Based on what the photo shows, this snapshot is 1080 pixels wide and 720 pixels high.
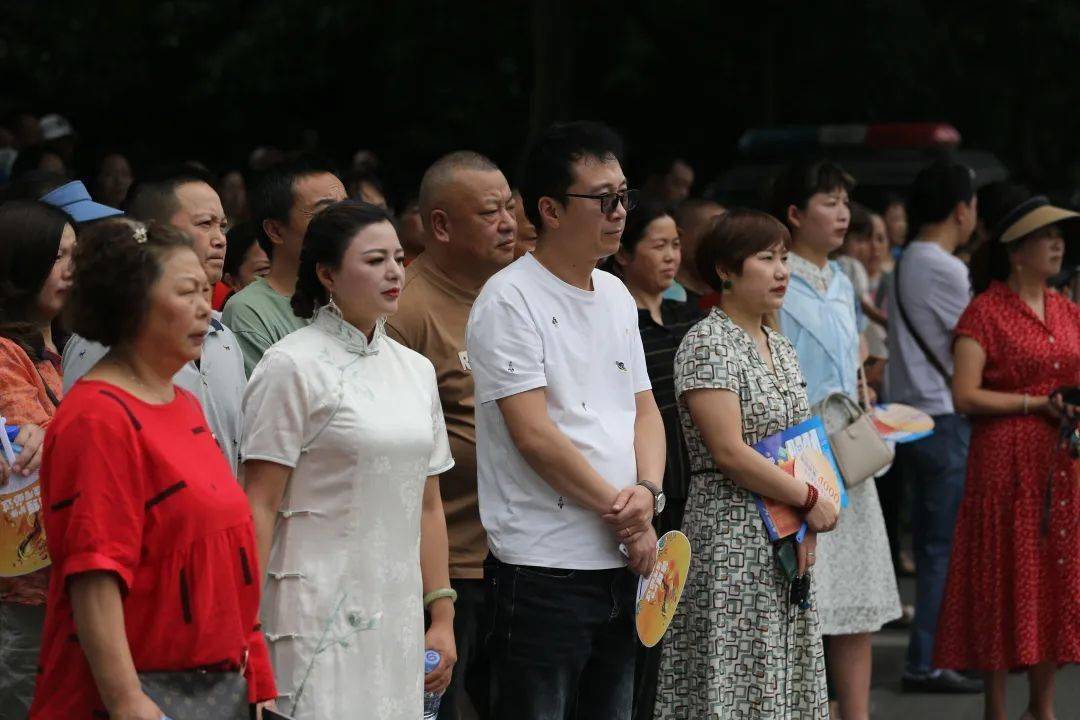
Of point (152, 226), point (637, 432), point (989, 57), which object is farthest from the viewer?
point (989, 57)

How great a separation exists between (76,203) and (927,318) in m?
4.48

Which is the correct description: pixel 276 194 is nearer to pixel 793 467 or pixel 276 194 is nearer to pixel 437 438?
pixel 437 438

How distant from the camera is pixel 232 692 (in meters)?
3.48

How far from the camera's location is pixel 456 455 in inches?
209

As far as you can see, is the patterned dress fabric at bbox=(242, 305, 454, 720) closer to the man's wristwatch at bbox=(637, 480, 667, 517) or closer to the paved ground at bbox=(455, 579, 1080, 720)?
the man's wristwatch at bbox=(637, 480, 667, 517)

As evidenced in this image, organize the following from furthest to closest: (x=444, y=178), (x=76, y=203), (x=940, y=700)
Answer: (x=940, y=700) < (x=444, y=178) < (x=76, y=203)

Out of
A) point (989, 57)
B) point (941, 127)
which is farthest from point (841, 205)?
point (989, 57)

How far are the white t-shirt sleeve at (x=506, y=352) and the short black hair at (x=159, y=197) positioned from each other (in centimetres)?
96

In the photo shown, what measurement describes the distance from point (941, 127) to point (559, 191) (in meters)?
8.02

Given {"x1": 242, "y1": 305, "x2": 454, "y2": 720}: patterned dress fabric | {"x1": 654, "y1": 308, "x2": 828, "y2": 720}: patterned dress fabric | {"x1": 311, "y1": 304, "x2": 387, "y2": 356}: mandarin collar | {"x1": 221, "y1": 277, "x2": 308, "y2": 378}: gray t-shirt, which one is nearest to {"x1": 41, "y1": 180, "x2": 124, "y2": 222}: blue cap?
{"x1": 221, "y1": 277, "x2": 308, "y2": 378}: gray t-shirt

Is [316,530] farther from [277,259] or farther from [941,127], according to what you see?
[941,127]

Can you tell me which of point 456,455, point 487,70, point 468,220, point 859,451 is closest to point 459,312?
point 468,220

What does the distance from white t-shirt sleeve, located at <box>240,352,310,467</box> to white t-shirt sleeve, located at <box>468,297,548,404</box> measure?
0.73 m

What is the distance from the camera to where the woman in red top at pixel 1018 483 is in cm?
699
